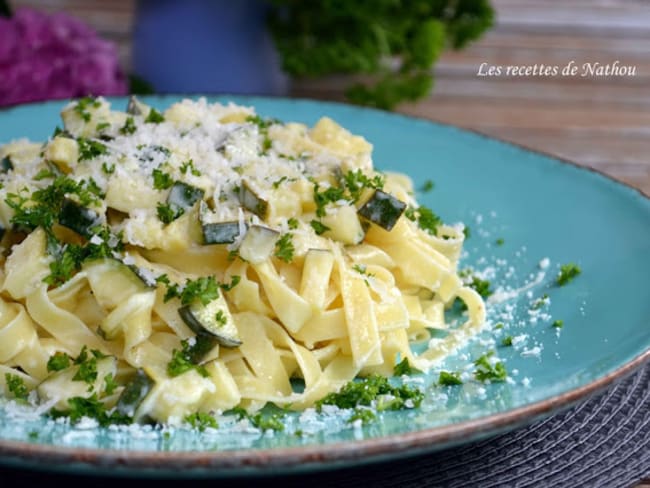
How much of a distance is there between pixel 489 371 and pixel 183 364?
3.04ft

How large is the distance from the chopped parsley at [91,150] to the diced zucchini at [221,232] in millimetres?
554

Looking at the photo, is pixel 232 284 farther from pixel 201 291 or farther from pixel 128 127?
pixel 128 127

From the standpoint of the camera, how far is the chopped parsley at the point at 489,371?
3.31 m

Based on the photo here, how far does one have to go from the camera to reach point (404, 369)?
3551 mm

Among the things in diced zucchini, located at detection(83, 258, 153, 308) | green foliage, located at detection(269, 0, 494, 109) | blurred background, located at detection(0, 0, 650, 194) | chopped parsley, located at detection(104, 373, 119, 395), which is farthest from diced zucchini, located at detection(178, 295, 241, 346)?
green foliage, located at detection(269, 0, 494, 109)

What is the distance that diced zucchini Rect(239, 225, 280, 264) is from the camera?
3.52 metres

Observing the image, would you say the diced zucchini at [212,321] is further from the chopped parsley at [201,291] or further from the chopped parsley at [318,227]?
the chopped parsley at [318,227]

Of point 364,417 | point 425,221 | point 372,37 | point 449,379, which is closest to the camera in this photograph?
point 364,417

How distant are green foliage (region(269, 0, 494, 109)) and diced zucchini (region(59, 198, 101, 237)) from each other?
281 centimetres

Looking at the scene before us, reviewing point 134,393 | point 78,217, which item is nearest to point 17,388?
point 134,393

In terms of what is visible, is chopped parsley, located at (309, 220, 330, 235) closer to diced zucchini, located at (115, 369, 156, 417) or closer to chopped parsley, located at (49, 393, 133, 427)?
diced zucchini, located at (115, 369, 156, 417)

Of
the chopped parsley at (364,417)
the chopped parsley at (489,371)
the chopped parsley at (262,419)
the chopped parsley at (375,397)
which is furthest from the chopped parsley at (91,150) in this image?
the chopped parsley at (489,371)

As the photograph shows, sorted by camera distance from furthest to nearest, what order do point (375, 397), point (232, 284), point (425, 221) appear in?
point (425, 221)
point (232, 284)
point (375, 397)

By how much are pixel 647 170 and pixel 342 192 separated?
3224mm
